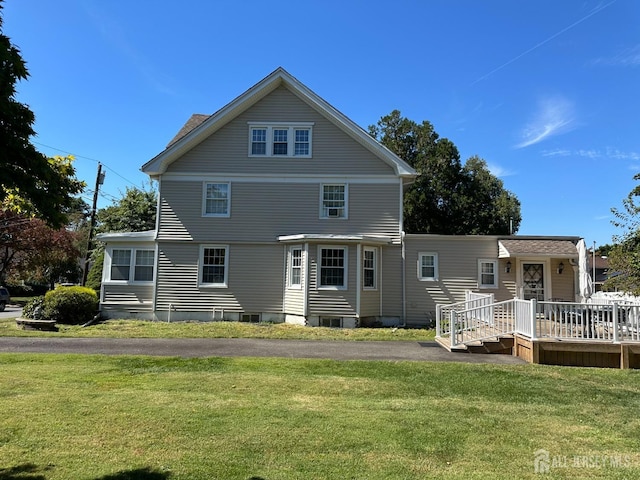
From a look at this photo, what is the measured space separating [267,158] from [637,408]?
14.3 metres

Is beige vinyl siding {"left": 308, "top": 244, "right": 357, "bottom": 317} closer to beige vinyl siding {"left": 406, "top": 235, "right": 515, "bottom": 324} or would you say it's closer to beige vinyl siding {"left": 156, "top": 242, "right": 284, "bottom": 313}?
beige vinyl siding {"left": 156, "top": 242, "right": 284, "bottom": 313}

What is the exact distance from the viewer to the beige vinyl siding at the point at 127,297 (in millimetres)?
17250

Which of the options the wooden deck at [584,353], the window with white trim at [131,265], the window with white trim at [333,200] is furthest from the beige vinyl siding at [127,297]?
the wooden deck at [584,353]

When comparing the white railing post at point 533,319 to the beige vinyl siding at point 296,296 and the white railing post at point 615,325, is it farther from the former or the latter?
the beige vinyl siding at point 296,296

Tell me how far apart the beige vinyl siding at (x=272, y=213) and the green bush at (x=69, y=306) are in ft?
11.9

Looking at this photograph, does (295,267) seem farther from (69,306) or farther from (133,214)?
(133,214)

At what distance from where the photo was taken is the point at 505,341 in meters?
11.1

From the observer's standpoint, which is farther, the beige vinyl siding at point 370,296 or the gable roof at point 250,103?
the gable roof at point 250,103

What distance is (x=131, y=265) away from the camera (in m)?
17.5

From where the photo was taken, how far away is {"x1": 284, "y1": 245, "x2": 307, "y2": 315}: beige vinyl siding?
52.4 feet

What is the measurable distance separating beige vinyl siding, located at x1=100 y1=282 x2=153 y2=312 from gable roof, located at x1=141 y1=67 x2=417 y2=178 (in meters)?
4.68

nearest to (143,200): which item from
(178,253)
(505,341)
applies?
(178,253)

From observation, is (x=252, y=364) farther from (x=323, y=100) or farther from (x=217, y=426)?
(x=323, y=100)

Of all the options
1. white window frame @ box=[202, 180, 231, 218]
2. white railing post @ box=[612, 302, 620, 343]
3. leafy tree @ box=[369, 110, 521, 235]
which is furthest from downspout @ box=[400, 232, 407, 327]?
leafy tree @ box=[369, 110, 521, 235]
